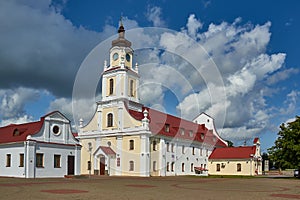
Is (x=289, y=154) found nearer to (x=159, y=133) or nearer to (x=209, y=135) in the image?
(x=159, y=133)

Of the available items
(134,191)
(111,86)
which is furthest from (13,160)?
(134,191)

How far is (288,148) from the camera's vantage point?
44.5 m

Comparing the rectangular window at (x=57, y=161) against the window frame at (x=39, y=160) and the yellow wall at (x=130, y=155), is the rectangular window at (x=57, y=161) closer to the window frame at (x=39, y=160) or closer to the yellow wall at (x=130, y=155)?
the window frame at (x=39, y=160)

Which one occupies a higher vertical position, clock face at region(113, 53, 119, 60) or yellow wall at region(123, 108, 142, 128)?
clock face at region(113, 53, 119, 60)

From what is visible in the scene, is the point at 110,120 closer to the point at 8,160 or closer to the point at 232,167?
the point at 8,160

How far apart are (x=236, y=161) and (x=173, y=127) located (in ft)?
56.6

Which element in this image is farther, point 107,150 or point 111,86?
point 111,86

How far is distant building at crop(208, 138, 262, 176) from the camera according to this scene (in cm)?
7044

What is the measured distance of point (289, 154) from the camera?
44656mm

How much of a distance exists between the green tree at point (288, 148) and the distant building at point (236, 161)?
79.1 ft

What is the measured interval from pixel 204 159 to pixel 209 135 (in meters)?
9.23

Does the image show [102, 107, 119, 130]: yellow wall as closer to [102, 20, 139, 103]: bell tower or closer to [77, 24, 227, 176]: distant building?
[77, 24, 227, 176]: distant building

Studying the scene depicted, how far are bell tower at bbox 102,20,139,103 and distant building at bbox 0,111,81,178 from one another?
13.9 m

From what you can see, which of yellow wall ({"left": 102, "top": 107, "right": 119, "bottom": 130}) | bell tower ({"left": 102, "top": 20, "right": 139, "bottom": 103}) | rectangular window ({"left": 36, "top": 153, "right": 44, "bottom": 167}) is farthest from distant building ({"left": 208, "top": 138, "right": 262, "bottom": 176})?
rectangular window ({"left": 36, "top": 153, "right": 44, "bottom": 167})
